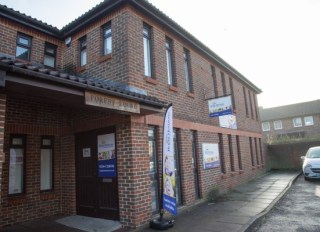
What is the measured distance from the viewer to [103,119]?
712 cm

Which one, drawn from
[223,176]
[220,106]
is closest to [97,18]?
[220,106]

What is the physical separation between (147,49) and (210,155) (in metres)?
4.82

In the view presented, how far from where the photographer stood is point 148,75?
812 cm

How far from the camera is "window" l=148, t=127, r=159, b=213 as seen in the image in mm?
7336

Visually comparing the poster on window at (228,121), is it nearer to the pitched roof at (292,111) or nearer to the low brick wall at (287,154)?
the low brick wall at (287,154)

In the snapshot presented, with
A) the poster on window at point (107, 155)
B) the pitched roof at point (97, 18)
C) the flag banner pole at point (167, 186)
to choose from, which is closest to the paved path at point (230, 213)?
the flag banner pole at point (167, 186)

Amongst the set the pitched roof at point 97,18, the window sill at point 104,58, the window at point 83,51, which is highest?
the pitched roof at point 97,18

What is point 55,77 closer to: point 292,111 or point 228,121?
point 228,121

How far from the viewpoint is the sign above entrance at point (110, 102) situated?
491 centimetres

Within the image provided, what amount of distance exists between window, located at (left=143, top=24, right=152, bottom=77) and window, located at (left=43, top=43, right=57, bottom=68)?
3.57 m

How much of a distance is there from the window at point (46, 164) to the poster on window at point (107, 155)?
1848 mm

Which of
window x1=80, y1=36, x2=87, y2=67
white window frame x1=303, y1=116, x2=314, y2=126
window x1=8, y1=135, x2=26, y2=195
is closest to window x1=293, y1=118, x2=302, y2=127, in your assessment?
white window frame x1=303, y1=116, x2=314, y2=126

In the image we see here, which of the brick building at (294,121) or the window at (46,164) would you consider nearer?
the window at (46,164)

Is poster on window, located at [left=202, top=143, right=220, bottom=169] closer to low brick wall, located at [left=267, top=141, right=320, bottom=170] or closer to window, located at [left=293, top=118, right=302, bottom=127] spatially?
low brick wall, located at [left=267, top=141, right=320, bottom=170]
